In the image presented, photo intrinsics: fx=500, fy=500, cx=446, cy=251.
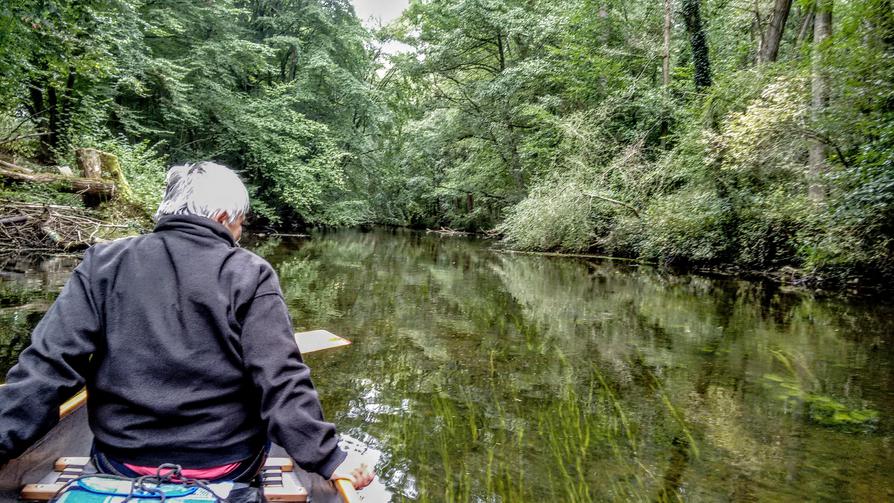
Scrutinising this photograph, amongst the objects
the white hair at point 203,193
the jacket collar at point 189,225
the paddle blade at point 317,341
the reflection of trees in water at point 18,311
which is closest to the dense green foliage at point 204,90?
the reflection of trees in water at point 18,311

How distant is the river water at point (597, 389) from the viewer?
2.60m

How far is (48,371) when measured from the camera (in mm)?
1288

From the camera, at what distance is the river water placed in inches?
102

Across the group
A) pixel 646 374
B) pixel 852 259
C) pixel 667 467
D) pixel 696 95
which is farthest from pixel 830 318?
pixel 696 95

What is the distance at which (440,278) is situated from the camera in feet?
31.3

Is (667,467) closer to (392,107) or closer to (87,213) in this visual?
(87,213)

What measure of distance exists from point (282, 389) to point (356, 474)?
365 millimetres

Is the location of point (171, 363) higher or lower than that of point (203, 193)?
lower

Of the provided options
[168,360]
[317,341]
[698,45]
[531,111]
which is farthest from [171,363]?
[531,111]

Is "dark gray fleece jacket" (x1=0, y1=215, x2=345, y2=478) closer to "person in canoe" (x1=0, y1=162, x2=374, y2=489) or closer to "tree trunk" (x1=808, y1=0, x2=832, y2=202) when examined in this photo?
"person in canoe" (x1=0, y1=162, x2=374, y2=489)

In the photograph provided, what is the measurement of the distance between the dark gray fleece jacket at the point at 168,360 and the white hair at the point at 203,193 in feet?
0.20

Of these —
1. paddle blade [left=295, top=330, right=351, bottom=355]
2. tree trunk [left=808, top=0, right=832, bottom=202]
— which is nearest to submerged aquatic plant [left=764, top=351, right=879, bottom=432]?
paddle blade [left=295, top=330, right=351, bottom=355]

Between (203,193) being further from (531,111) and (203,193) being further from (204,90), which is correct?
(204,90)

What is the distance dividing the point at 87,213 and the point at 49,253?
3.11 feet
